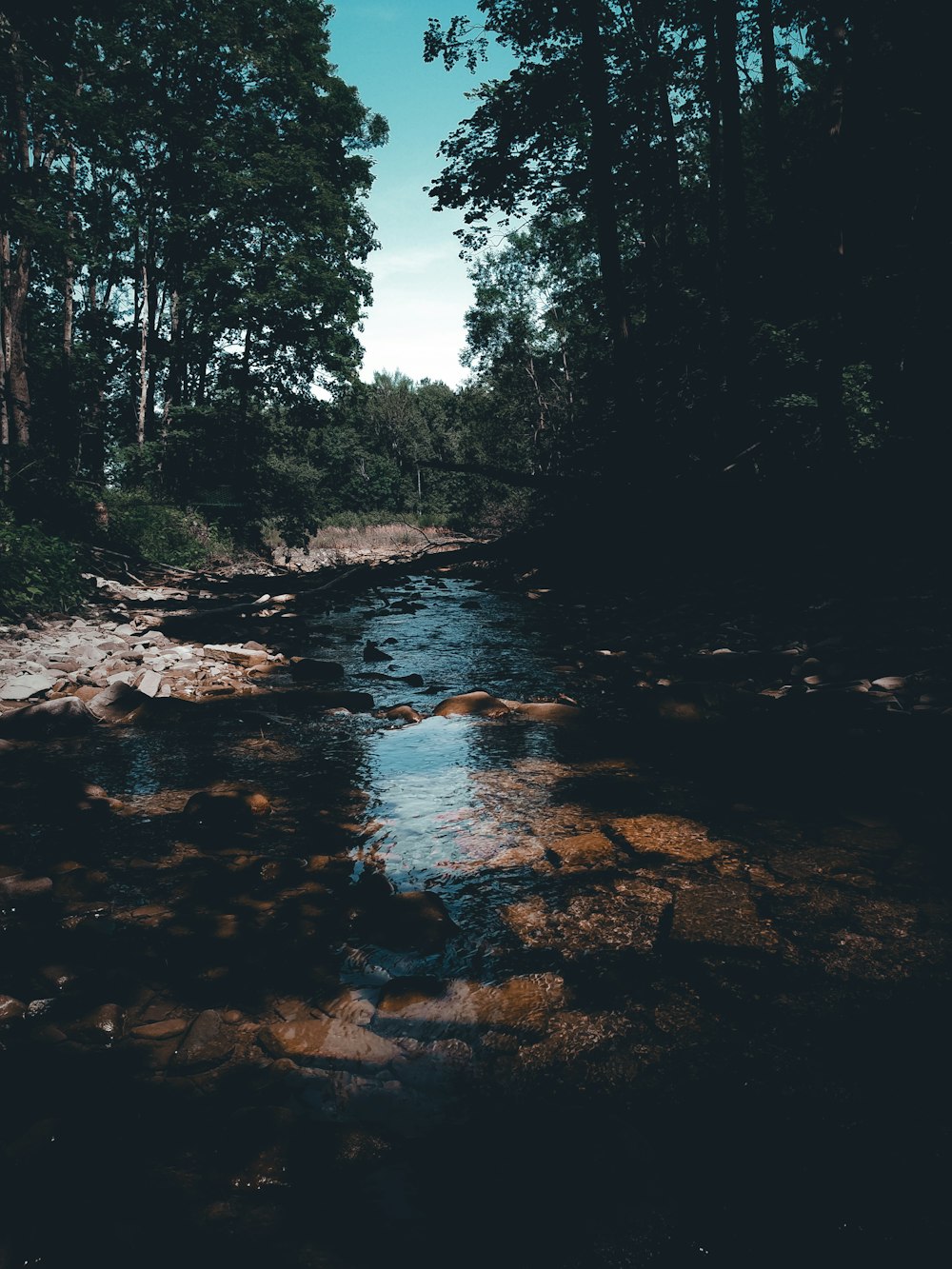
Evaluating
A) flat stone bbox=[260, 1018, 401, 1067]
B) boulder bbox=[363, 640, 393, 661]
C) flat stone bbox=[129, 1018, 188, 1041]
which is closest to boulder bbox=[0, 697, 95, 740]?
boulder bbox=[363, 640, 393, 661]

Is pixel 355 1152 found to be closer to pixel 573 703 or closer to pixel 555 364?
pixel 573 703

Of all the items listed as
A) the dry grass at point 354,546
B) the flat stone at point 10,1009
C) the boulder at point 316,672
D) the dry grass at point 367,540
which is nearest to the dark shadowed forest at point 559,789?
the flat stone at point 10,1009

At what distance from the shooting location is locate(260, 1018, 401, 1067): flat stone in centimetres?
195

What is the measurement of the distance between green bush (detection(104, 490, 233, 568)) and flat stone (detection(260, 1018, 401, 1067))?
1536cm

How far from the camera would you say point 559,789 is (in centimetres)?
390

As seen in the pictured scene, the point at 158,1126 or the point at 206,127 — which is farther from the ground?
the point at 206,127

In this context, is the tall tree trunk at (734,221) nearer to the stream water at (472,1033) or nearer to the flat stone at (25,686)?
the stream water at (472,1033)

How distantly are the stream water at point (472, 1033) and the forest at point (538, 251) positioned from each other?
183 inches

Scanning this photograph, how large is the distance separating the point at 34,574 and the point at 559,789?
783 centimetres

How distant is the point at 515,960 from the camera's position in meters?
2.37

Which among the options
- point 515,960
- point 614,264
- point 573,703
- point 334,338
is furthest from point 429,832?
point 334,338

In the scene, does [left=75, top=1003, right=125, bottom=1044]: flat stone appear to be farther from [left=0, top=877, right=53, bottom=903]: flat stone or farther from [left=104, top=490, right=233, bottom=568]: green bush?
[left=104, top=490, right=233, bottom=568]: green bush

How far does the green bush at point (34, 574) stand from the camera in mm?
8070

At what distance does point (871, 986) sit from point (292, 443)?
84.8ft
